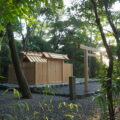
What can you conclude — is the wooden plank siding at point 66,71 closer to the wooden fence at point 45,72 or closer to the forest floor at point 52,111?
the wooden fence at point 45,72

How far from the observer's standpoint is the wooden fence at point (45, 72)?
984cm

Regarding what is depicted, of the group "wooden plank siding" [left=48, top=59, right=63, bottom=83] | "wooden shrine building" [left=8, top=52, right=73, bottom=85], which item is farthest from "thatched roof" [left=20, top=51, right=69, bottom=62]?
"wooden plank siding" [left=48, top=59, right=63, bottom=83]

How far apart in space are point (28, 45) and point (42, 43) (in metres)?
1.34

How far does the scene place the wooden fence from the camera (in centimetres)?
984

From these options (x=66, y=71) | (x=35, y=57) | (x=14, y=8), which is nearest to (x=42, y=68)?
(x=35, y=57)

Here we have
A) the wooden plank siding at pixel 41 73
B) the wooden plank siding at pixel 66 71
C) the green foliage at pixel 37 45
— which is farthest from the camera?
the green foliage at pixel 37 45

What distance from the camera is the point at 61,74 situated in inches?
456

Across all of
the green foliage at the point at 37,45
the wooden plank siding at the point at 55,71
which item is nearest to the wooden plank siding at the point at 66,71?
the wooden plank siding at the point at 55,71

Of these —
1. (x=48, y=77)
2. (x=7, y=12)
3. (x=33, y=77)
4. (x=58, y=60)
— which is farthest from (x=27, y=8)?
(x=58, y=60)

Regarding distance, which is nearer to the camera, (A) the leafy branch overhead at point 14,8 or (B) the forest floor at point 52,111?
(A) the leafy branch overhead at point 14,8

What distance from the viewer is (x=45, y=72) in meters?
10.3

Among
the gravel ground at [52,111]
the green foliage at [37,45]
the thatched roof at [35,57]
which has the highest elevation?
the green foliage at [37,45]

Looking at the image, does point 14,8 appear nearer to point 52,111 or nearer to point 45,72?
point 52,111

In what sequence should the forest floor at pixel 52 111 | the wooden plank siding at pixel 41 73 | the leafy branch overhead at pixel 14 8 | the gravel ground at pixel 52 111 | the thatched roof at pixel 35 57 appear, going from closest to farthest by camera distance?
1. the leafy branch overhead at pixel 14 8
2. the forest floor at pixel 52 111
3. the gravel ground at pixel 52 111
4. the wooden plank siding at pixel 41 73
5. the thatched roof at pixel 35 57
